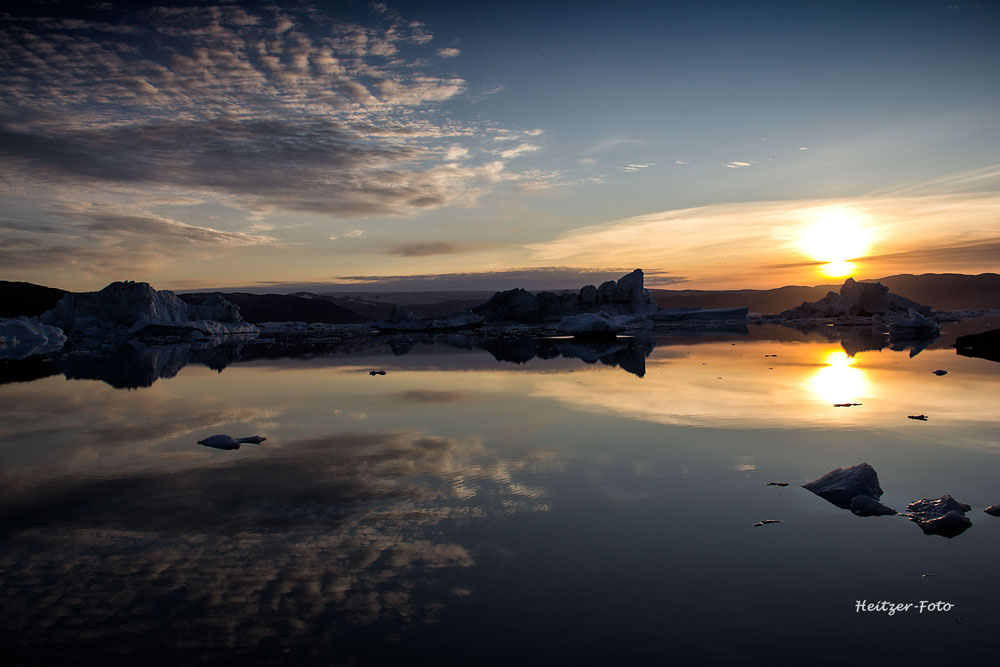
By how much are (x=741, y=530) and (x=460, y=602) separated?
194 cm

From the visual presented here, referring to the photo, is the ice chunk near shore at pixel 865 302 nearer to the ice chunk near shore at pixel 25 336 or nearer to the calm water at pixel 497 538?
the calm water at pixel 497 538

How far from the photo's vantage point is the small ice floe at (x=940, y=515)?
3.86 meters

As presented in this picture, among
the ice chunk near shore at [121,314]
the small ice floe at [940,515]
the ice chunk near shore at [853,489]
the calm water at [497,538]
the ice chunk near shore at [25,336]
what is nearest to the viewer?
the calm water at [497,538]

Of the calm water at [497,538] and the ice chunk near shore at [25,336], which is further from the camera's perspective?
the ice chunk near shore at [25,336]

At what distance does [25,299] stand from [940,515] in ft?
313

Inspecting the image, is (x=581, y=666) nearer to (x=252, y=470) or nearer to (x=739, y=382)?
(x=252, y=470)

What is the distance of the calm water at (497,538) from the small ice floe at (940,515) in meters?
0.11

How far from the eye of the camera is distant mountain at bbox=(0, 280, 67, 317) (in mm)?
71625

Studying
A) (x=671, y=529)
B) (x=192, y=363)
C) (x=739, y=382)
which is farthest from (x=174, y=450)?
(x=192, y=363)

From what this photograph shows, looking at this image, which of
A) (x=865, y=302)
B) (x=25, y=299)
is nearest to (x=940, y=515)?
(x=865, y=302)

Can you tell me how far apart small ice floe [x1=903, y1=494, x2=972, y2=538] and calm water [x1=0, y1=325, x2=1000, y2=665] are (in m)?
0.11

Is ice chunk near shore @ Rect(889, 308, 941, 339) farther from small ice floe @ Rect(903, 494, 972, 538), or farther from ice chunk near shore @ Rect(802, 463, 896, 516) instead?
small ice floe @ Rect(903, 494, 972, 538)

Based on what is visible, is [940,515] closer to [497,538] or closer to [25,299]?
[497,538]

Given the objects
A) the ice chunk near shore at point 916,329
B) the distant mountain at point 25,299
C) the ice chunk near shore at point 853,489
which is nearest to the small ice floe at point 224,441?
the ice chunk near shore at point 853,489
